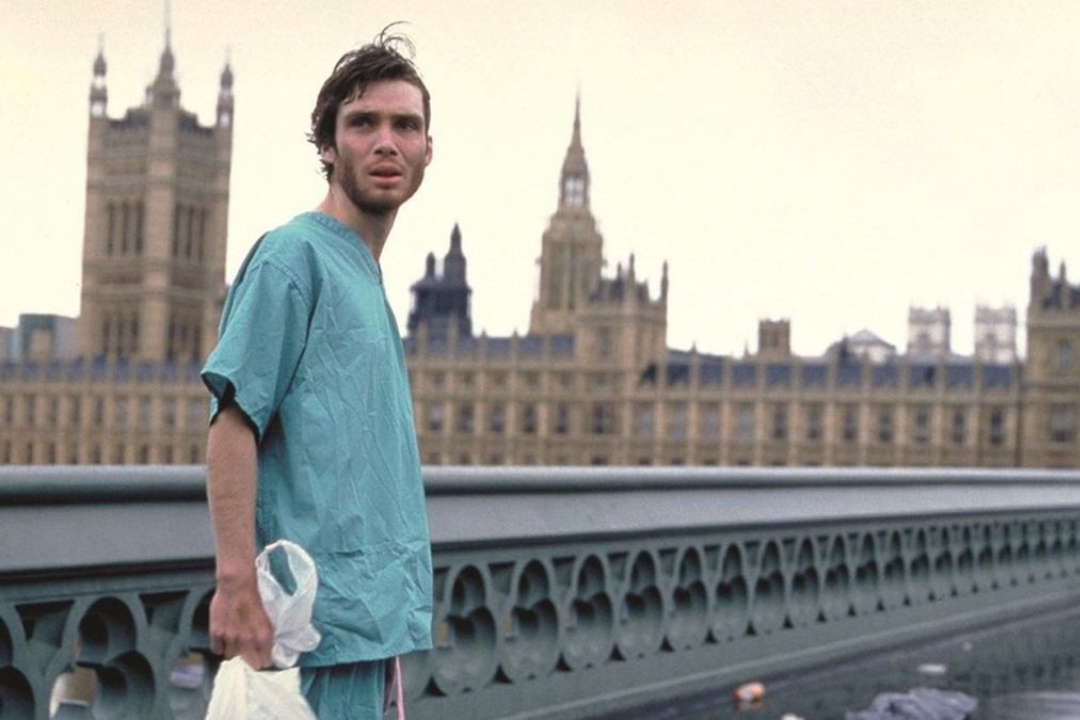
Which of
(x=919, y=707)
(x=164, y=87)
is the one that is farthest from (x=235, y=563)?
(x=164, y=87)

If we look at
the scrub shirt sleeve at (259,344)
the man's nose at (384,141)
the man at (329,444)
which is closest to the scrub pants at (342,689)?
the man at (329,444)

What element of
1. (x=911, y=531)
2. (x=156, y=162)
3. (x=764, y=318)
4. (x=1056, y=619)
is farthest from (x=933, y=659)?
(x=156, y=162)

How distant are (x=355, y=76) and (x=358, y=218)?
181mm

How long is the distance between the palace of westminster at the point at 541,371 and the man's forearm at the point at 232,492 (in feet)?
217

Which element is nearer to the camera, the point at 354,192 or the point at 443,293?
the point at 354,192

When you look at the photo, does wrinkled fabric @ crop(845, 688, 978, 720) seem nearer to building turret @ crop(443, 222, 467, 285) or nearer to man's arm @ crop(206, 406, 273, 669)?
man's arm @ crop(206, 406, 273, 669)

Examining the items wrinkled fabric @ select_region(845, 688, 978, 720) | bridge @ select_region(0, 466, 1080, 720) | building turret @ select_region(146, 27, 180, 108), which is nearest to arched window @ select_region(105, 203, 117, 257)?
building turret @ select_region(146, 27, 180, 108)

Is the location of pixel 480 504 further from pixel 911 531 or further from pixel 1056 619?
pixel 1056 619

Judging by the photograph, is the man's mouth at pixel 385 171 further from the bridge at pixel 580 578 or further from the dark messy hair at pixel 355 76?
the bridge at pixel 580 578

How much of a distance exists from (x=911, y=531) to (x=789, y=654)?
4.05 ft

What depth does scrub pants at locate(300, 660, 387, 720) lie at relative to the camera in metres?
2.14

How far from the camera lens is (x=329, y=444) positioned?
84.1 inches

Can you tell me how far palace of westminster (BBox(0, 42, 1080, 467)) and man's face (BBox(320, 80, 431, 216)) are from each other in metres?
65.7

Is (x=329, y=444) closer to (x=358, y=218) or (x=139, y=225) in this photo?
(x=358, y=218)
